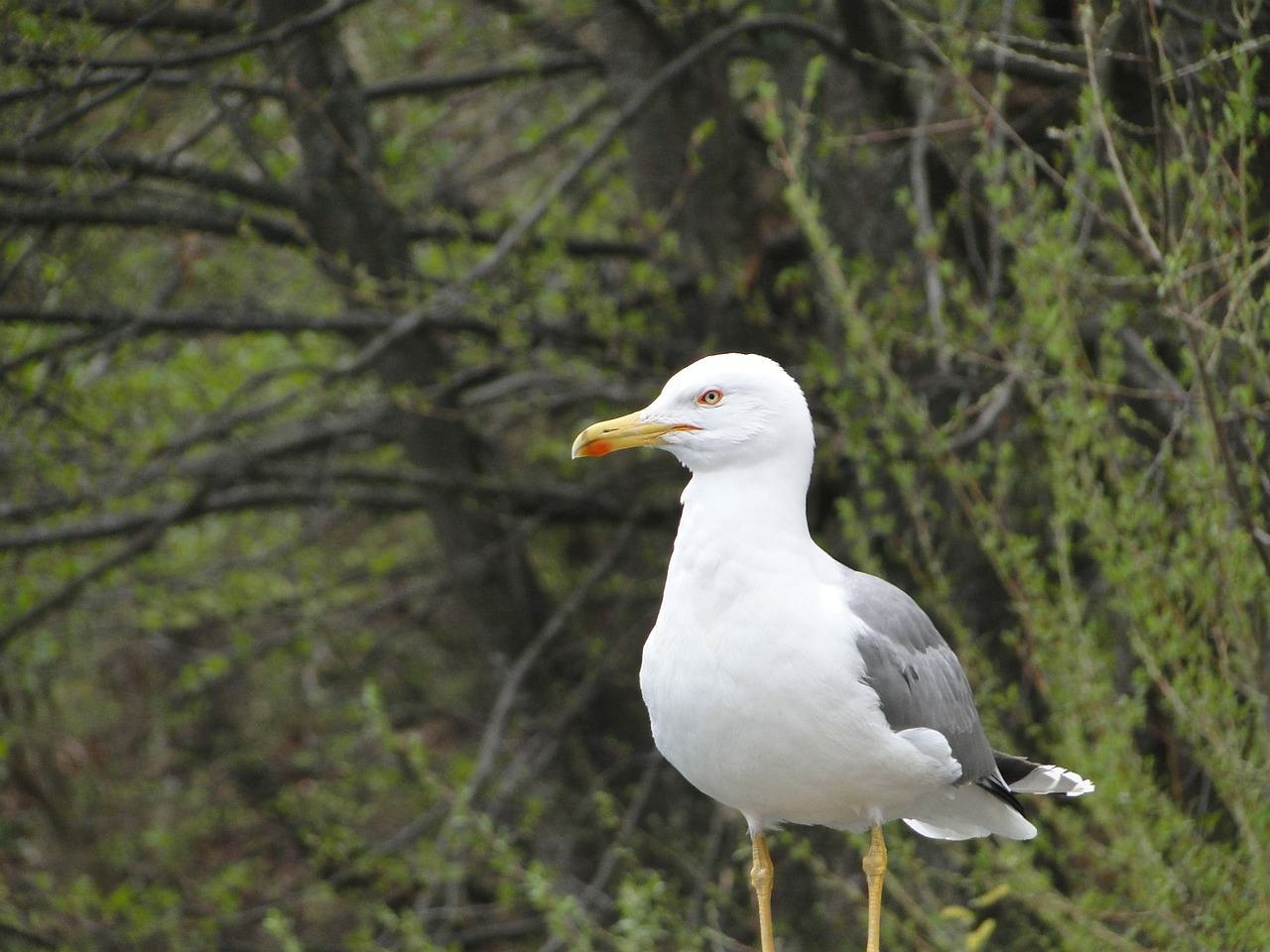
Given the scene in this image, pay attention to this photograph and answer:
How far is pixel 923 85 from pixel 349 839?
3682 mm

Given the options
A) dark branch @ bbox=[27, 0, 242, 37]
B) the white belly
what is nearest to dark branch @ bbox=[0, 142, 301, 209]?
dark branch @ bbox=[27, 0, 242, 37]

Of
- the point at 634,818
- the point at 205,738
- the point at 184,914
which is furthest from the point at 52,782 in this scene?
the point at 634,818

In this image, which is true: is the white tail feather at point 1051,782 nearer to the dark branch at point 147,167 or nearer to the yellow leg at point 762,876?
the yellow leg at point 762,876

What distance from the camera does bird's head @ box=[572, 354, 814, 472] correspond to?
119 inches

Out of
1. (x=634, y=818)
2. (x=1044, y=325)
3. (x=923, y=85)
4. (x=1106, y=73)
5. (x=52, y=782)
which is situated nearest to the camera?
(x=1044, y=325)

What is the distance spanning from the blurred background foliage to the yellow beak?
1.02 m

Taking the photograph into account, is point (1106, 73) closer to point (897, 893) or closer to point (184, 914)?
point (897, 893)

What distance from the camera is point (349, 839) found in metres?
5.64

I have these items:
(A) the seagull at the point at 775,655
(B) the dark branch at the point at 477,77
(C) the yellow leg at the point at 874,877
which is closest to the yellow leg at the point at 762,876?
(A) the seagull at the point at 775,655

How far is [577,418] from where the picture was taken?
6.98 m

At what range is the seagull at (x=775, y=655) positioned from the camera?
9.11 feet

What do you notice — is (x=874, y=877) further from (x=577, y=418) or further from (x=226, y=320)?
(x=577, y=418)

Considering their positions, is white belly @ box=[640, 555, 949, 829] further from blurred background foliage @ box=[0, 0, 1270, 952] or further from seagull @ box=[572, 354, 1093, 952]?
blurred background foliage @ box=[0, 0, 1270, 952]

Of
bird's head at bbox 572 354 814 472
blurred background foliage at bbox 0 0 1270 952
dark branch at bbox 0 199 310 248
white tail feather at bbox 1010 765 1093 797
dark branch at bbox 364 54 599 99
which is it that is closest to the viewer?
bird's head at bbox 572 354 814 472
